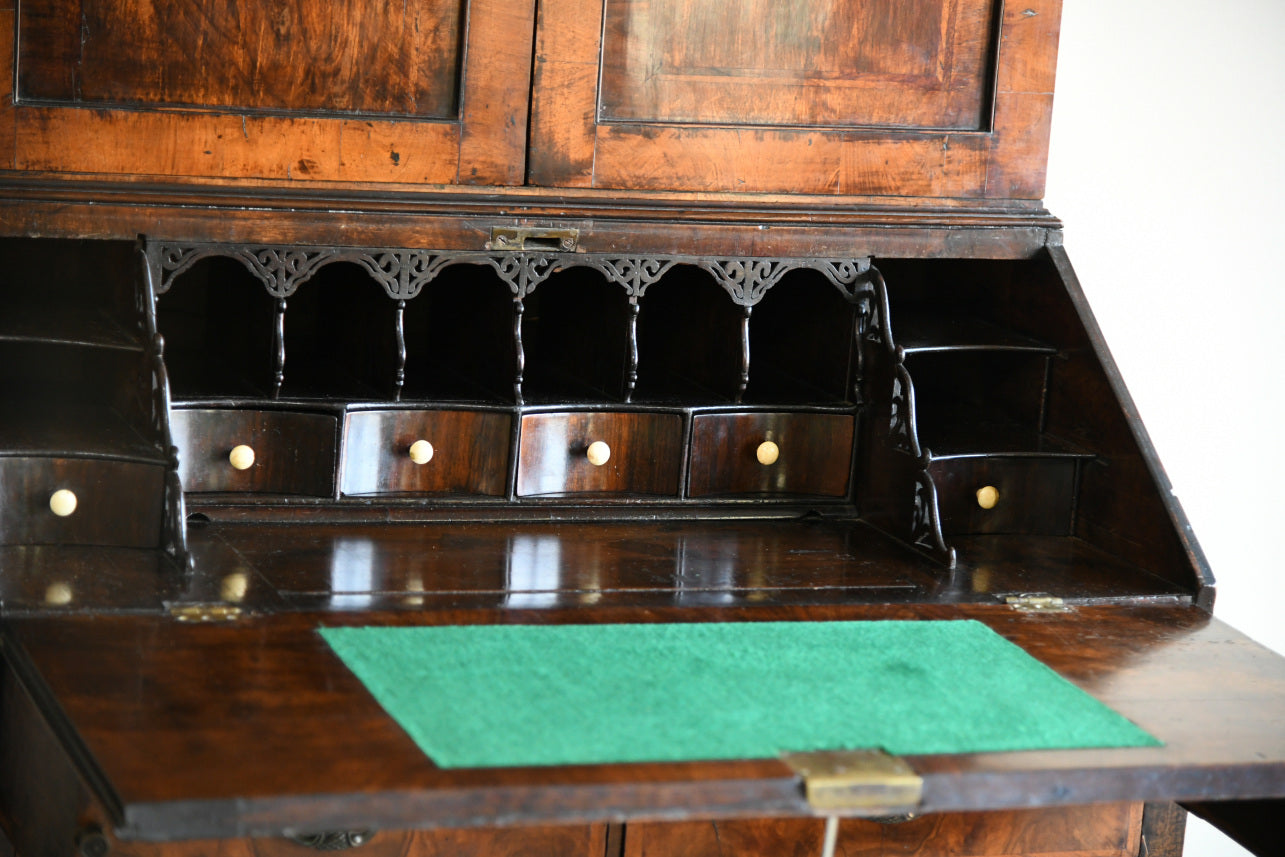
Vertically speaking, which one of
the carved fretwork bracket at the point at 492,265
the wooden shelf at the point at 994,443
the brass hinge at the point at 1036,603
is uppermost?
the carved fretwork bracket at the point at 492,265

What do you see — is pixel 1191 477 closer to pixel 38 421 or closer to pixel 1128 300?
pixel 1128 300

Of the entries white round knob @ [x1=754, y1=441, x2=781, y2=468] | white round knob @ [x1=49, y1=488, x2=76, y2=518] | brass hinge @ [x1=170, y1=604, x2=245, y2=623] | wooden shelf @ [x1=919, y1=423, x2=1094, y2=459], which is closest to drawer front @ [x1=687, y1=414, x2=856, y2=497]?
white round knob @ [x1=754, y1=441, x2=781, y2=468]

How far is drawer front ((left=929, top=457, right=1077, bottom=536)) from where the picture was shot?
255cm

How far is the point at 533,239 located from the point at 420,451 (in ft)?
1.21

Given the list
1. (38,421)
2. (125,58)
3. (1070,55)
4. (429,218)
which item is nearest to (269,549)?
(38,421)

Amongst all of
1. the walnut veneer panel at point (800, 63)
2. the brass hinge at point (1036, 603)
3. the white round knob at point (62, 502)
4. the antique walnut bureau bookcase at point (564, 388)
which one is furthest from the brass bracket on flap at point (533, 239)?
the brass hinge at point (1036, 603)

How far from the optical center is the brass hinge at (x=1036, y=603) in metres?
2.24

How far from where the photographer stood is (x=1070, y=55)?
10.1 feet

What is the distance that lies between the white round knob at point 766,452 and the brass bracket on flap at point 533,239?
47 cm

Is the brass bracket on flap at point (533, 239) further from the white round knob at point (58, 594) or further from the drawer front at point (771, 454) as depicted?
the white round knob at point (58, 594)

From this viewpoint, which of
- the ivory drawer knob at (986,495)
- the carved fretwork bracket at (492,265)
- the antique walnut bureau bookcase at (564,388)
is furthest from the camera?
the ivory drawer knob at (986,495)

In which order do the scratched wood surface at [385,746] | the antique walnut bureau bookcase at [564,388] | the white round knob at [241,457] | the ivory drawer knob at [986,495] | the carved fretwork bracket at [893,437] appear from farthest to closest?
the ivory drawer knob at [986,495]
the carved fretwork bracket at [893,437]
the white round knob at [241,457]
the antique walnut bureau bookcase at [564,388]
the scratched wood surface at [385,746]

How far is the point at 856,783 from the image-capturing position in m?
1.60

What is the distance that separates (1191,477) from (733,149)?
149cm
